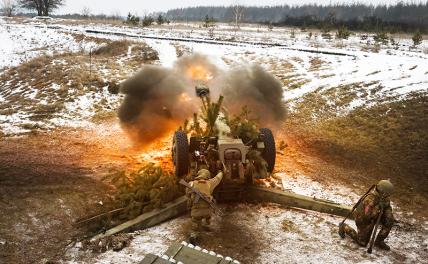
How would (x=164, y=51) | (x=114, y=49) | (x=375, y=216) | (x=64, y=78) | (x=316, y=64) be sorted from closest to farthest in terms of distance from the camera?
(x=375, y=216)
(x=64, y=78)
(x=316, y=64)
(x=164, y=51)
(x=114, y=49)

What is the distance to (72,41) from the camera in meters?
27.6

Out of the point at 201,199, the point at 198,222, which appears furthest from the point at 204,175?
the point at 198,222

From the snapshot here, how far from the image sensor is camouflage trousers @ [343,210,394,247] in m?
6.84

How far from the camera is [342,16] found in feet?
322

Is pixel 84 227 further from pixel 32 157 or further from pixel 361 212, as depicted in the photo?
pixel 361 212

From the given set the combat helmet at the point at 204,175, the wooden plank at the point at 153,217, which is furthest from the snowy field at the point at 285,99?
the combat helmet at the point at 204,175

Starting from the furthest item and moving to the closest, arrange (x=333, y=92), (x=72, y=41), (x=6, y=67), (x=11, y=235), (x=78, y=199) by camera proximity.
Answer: (x=72, y=41) < (x=6, y=67) < (x=333, y=92) < (x=78, y=199) < (x=11, y=235)

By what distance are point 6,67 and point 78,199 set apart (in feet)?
51.5

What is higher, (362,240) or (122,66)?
(122,66)

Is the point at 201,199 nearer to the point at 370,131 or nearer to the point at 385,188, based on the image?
the point at 385,188

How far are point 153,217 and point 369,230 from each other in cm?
371

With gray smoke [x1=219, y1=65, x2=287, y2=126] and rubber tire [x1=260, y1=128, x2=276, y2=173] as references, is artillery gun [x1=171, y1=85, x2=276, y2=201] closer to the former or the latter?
rubber tire [x1=260, y1=128, x2=276, y2=173]

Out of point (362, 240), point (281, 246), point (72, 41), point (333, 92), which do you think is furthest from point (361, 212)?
point (72, 41)

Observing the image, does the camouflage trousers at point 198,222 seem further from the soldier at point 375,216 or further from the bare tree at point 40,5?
the bare tree at point 40,5
